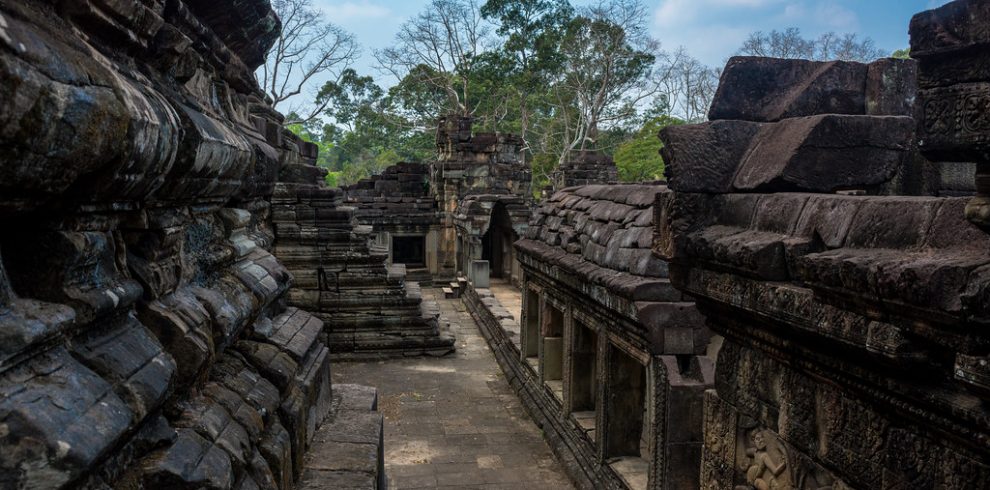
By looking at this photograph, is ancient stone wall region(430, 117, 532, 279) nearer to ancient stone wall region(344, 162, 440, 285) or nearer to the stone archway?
ancient stone wall region(344, 162, 440, 285)

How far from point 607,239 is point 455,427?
11.5 ft

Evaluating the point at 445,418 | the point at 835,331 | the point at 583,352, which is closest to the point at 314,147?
the point at 445,418

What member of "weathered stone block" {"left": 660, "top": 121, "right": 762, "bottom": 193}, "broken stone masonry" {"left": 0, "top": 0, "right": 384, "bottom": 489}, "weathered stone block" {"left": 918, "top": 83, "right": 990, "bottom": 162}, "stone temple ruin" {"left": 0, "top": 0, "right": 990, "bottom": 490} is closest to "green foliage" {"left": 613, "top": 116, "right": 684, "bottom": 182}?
"stone temple ruin" {"left": 0, "top": 0, "right": 990, "bottom": 490}

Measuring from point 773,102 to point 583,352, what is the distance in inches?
166

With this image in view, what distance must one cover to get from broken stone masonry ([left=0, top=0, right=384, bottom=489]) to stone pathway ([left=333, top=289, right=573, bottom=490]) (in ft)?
12.9

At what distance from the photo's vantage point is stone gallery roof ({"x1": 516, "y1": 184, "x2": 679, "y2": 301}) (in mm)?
5285

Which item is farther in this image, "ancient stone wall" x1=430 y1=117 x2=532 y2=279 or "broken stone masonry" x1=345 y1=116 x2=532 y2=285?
"ancient stone wall" x1=430 y1=117 x2=532 y2=279

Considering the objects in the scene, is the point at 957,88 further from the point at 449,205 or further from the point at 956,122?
the point at 449,205

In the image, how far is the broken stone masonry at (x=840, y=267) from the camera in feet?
6.30

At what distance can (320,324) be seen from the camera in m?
4.25

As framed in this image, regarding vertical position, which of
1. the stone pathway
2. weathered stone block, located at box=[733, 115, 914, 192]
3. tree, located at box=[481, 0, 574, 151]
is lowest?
the stone pathway

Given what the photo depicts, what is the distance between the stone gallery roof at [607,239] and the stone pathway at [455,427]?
2.08 metres

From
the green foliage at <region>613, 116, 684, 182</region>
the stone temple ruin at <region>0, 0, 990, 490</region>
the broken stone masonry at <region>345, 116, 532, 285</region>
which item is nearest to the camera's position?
the stone temple ruin at <region>0, 0, 990, 490</region>

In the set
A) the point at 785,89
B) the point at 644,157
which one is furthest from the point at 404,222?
the point at 785,89
